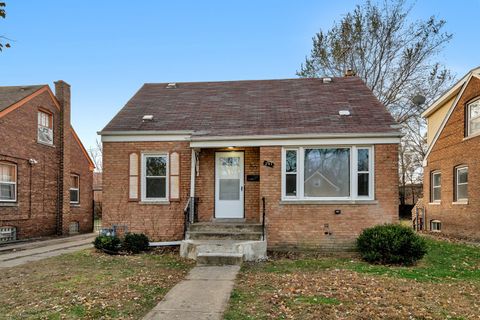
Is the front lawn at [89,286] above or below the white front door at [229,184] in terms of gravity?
below

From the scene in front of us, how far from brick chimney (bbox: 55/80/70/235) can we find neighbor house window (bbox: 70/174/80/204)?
127cm

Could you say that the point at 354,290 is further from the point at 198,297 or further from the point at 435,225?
the point at 435,225

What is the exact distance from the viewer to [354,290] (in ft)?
21.2

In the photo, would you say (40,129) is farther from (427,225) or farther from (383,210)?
(427,225)

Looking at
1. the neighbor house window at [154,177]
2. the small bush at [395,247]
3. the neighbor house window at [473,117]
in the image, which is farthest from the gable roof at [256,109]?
the neighbor house window at [473,117]

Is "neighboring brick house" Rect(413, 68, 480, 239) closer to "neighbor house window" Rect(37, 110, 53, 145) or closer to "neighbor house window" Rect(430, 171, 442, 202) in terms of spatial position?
"neighbor house window" Rect(430, 171, 442, 202)

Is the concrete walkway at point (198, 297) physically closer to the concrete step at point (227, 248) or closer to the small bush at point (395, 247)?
the concrete step at point (227, 248)

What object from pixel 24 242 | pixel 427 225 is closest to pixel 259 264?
pixel 24 242

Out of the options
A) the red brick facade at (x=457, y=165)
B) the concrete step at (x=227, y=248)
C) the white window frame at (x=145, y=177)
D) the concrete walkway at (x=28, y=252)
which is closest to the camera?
the concrete step at (x=227, y=248)

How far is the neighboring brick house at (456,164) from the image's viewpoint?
47.2 ft

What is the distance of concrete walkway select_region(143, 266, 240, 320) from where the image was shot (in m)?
5.19

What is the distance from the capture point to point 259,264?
9.16m

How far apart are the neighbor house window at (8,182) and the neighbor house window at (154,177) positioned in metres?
6.79

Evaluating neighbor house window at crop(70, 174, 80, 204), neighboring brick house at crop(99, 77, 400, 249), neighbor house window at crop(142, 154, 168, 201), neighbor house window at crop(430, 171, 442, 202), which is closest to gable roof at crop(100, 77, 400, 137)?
neighboring brick house at crop(99, 77, 400, 249)
